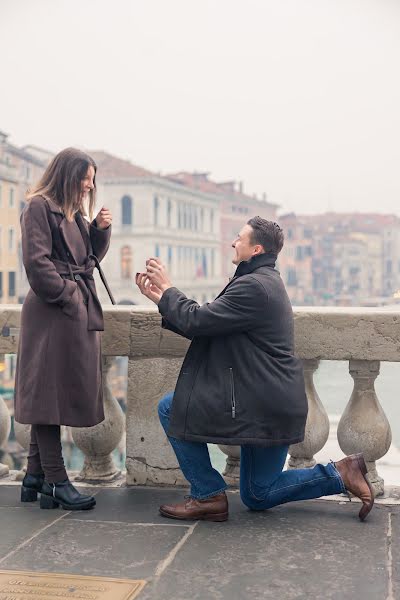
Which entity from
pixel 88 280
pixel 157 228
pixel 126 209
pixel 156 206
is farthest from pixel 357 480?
pixel 157 228

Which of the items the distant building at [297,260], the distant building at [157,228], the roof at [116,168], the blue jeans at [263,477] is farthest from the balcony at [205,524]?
the distant building at [297,260]

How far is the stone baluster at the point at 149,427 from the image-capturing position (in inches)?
161

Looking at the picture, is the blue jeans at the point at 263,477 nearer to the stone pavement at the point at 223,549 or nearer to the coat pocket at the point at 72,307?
the stone pavement at the point at 223,549

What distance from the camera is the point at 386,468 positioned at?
31.9 metres

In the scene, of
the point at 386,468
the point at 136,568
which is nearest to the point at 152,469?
the point at 136,568

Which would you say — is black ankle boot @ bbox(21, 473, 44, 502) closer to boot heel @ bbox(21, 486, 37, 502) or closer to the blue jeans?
boot heel @ bbox(21, 486, 37, 502)

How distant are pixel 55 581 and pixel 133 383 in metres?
1.41

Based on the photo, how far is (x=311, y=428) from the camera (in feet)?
13.0

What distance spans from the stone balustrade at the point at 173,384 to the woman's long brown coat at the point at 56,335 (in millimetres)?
433

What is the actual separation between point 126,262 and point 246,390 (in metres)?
70.9

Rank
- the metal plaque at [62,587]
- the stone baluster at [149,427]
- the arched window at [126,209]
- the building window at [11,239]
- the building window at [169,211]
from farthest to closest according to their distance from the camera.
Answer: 1. the building window at [169,211]
2. the arched window at [126,209]
3. the building window at [11,239]
4. the stone baluster at [149,427]
5. the metal plaque at [62,587]

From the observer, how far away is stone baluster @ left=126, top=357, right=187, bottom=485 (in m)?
4.09

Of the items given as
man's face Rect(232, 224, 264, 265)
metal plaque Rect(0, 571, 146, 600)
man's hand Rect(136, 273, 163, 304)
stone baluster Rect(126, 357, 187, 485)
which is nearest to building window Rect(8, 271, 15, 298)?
stone baluster Rect(126, 357, 187, 485)

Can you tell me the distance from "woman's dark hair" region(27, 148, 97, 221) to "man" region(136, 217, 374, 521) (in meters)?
0.46
